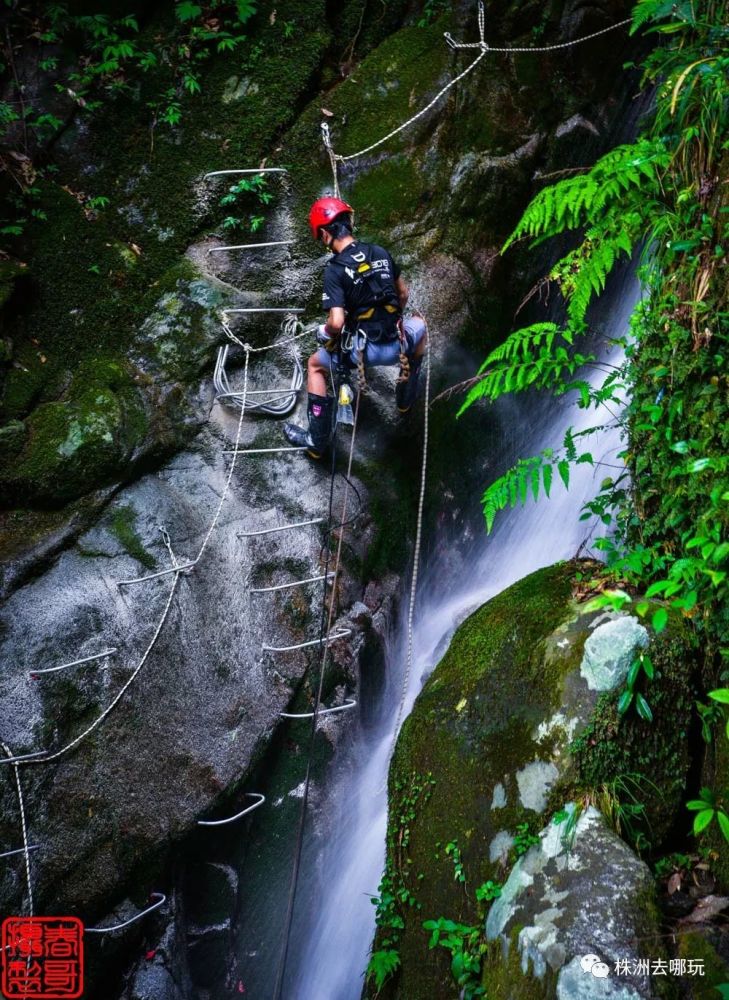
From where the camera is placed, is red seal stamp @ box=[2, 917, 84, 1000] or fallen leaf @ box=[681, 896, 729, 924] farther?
red seal stamp @ box=[2, 917, 84, 1000]

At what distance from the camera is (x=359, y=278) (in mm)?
4562

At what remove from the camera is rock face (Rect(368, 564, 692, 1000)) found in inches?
109

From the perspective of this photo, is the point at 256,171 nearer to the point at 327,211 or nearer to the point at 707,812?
the point at 327,211

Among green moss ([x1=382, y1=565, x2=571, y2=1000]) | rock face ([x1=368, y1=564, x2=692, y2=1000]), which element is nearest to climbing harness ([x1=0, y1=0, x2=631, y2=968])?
green moss ([x1=382, y1=565, x2=571, y2=1000])

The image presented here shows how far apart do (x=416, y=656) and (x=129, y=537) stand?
2340 mm

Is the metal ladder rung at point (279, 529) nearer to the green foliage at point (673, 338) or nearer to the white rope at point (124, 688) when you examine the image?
the white rope at point (124, 688)

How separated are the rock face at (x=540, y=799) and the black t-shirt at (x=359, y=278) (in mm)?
2115

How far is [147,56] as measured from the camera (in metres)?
5.65

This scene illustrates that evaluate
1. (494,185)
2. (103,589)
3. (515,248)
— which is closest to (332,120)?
(494,185)

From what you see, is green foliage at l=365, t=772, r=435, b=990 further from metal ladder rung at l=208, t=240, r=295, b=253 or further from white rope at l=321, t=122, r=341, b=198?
white rope at l=321, t=122, r=341, b=198

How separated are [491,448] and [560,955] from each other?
3.95 meters

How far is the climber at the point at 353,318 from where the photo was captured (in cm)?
457

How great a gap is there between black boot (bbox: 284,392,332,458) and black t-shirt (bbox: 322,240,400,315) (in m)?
0.69

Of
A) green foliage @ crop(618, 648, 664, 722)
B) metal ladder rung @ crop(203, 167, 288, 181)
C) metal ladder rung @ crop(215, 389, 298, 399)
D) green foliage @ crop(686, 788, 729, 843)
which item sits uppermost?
metal ladder rung @ crop(203, 167, 288, 181)
